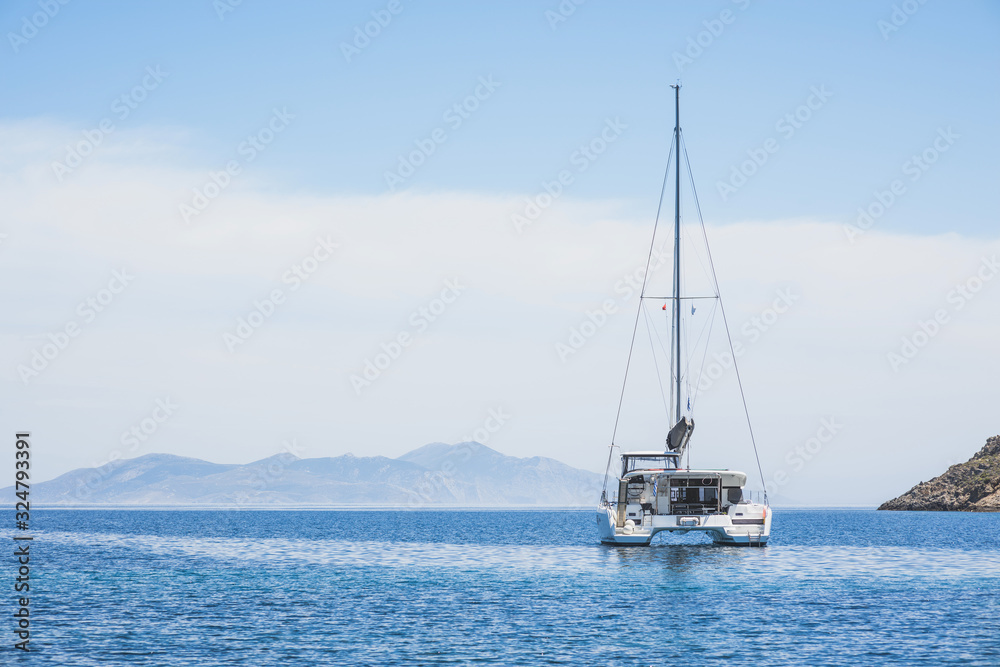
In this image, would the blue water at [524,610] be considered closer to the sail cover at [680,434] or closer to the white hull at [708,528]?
the white hull at [708,528]

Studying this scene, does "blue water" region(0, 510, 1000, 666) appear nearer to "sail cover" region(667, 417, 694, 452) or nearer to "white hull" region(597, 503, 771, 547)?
"white hull" region(597, 503, 771, 547)

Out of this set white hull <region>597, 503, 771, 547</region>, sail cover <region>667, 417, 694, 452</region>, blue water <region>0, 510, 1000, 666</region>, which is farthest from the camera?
sail cover <region>667, 417, 694, 452</region>

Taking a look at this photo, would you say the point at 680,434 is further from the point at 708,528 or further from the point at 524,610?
the point at 524,610

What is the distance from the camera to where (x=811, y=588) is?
45875 mm

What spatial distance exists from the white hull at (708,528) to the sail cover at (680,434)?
5876 mm

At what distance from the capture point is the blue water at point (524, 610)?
1179 inches

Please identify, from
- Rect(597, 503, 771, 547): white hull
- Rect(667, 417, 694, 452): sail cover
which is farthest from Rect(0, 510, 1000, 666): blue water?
Rect(667, 417, 694, 452): sail cover

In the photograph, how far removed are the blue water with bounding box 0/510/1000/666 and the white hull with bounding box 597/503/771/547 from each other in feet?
3.53

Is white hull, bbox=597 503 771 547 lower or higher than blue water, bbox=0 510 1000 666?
higher

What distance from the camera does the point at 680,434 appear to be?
6694 centimetres

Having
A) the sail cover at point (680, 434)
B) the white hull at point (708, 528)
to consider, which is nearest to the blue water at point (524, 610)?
the white hull at point (708, 528)

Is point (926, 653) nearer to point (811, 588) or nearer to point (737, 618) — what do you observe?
point (737, 618)

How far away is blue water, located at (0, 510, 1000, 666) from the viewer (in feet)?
98.2

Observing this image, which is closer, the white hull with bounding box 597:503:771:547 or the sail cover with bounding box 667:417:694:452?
the white hull with bounding box 597:503:771:547
